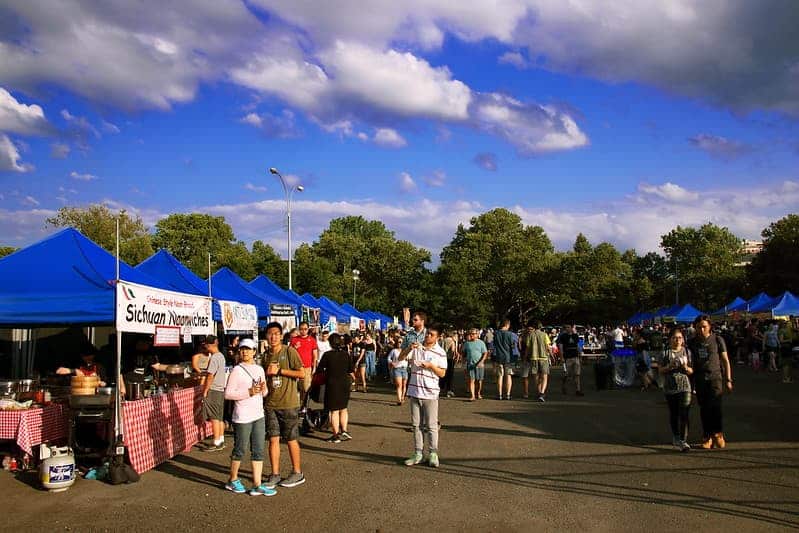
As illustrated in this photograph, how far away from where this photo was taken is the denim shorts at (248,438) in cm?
692

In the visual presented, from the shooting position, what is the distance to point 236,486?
7.02 m

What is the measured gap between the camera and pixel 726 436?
9.95 m

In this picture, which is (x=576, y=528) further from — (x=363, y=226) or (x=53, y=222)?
(x=363, y=226)

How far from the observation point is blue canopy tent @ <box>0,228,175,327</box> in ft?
30.5

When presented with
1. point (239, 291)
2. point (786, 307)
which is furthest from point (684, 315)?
point (239, 291)

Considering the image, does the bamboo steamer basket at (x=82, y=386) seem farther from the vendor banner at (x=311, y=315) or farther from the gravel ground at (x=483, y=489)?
the vendor banner at (x=311, y=315)

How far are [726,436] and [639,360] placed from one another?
9.26 metres

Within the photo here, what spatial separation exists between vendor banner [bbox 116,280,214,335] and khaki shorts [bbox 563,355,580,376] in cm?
965

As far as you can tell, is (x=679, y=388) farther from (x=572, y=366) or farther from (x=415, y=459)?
(x=572, y=366)

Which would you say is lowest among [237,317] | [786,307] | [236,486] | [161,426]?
[236,486]

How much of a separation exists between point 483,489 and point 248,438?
2557mm

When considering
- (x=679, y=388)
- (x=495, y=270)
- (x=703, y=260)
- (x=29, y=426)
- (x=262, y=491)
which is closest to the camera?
(x=262, y=491)

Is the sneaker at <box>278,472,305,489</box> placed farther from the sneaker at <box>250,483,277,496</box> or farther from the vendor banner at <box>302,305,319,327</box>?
the vendor banner at <box>302,305,319,327</box>

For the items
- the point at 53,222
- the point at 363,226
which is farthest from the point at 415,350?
the point at 363,226
